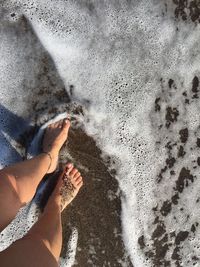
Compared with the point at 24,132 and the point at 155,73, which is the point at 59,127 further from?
the point at 155,73

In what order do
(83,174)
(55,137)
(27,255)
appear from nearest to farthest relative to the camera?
(27,255), (55,137), (83,174)

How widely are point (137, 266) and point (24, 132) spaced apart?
2.92ft

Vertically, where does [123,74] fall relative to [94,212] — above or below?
above

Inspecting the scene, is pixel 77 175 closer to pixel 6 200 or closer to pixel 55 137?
pixel 55 137

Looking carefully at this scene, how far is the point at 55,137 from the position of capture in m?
1.87

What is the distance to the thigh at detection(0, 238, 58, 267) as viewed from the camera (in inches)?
60.8

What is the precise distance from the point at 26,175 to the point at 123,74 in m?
0.64

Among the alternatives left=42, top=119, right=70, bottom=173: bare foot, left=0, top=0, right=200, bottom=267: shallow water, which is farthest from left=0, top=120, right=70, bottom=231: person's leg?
left=0, top=0, right=200, bottom=267: shallow water

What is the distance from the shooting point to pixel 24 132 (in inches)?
75.7

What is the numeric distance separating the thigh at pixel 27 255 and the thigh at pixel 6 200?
0.36 ft

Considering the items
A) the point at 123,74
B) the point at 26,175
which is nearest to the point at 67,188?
the point at 26,175

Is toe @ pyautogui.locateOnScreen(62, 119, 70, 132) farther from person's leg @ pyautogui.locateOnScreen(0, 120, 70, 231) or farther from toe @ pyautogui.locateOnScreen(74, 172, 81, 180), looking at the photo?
toe @ pyautogui.locateOnScreen(74, 172, 81, 180)

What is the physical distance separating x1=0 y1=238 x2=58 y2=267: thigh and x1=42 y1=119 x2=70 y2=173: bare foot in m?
0.37

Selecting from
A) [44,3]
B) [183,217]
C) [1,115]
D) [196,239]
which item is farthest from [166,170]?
[44,3]
